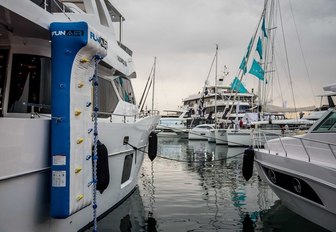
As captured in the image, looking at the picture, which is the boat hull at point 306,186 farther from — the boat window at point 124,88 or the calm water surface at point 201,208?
the boat window at point 124,88

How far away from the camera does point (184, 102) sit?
76.8 meters

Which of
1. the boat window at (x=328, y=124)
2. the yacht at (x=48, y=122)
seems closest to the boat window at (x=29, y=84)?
the yacht at (x=48, y=122)

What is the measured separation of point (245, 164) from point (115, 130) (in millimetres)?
3460

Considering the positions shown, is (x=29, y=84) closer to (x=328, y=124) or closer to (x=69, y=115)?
(x=69, y=115)

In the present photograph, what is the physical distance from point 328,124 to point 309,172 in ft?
5.60

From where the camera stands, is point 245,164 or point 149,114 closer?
point 245,164

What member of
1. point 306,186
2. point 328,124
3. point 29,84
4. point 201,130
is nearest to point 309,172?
point 306,186

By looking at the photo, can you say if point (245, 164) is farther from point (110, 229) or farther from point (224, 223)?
point (110, 229)

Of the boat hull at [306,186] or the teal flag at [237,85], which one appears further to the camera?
the teal flag at [237,85]

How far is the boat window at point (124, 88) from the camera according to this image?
352 inches

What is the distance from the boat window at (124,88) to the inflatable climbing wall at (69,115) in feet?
11.8

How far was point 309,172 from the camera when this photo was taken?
229 inches

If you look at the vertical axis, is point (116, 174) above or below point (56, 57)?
below

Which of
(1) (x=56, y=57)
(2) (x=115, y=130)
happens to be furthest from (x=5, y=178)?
(2) (x=115, y=130)
